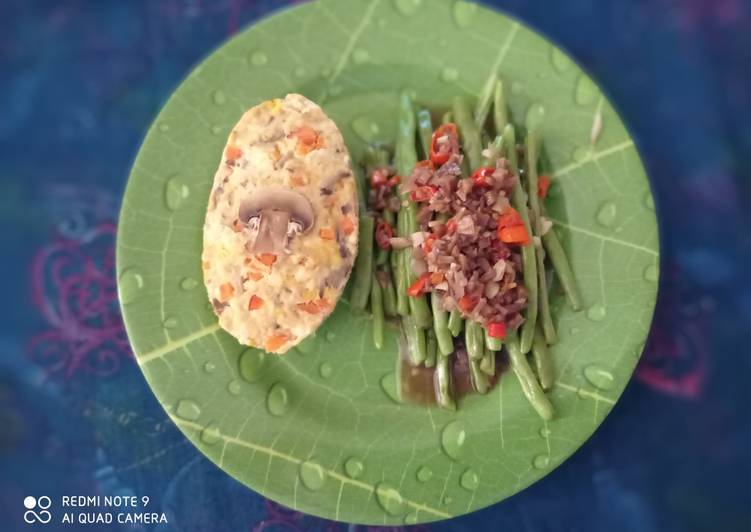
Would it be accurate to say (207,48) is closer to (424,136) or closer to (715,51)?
(424,136)

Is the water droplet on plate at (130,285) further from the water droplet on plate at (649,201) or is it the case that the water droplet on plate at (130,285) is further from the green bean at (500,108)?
the water droplet on plate at (649,201)

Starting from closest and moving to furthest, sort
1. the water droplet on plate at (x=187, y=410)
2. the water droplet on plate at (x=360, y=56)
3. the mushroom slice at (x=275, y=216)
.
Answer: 1. the mushroom slice at (x=275, y=216)
2. the water droplet on plate at (x=187, y=410)
3. the water droplet on plate at (x=360, y=56)

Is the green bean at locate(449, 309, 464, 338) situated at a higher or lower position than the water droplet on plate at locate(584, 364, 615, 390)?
higher

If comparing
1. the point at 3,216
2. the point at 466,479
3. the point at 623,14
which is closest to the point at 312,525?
the point at 466,479

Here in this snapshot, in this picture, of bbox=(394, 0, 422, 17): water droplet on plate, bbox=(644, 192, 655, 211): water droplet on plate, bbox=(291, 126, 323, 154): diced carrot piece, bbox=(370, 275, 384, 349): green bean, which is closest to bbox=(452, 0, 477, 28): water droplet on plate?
bbox=(394, 0, 422, 17): water droplet on plate

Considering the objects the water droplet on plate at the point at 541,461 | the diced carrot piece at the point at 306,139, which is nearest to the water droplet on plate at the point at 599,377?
the water droplet on plate at the point at 541,461

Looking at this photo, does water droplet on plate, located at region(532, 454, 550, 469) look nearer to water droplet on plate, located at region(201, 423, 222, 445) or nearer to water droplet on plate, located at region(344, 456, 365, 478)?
water droplet on plate, located at region(344, 456, 365, 478)

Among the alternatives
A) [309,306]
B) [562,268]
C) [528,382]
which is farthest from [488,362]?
[309,306]
